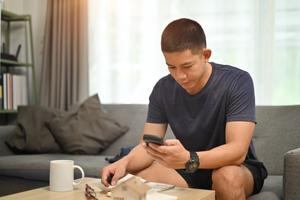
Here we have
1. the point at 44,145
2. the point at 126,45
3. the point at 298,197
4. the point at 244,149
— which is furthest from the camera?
the point at 126,45

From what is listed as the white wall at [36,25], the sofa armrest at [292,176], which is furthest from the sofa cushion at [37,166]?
the white wall at [36,25]

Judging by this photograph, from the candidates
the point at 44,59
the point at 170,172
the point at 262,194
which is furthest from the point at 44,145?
the point at 262,194

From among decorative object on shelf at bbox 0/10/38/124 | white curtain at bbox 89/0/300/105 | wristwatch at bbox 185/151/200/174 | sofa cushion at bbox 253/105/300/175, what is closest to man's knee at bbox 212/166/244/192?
wristwatch at bbox 185/151/200/174

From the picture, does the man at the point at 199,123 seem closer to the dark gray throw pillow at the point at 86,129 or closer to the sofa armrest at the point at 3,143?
the dark gray throw pillow at the point at 86,129

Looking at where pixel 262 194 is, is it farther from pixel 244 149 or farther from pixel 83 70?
pixel 83 70

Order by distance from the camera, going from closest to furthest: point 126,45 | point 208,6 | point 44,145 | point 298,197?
point 298,197 < point 44,145 < point 208,6 < point 126,45

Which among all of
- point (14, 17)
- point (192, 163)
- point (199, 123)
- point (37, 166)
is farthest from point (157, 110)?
point (14, 17)

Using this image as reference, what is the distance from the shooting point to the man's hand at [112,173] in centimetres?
159

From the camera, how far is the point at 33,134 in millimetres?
3021

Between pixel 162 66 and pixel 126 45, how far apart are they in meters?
0.37

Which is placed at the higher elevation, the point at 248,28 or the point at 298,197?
the point at 248,28

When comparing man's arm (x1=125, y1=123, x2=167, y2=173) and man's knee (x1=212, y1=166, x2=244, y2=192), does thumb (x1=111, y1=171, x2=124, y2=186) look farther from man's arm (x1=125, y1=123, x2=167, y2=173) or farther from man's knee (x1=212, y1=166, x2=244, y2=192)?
man's knee (x1=212, y1=166, x2=244, y2=192)

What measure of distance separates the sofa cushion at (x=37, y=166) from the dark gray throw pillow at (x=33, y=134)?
0.21m

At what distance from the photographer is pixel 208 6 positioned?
3.21 meters
